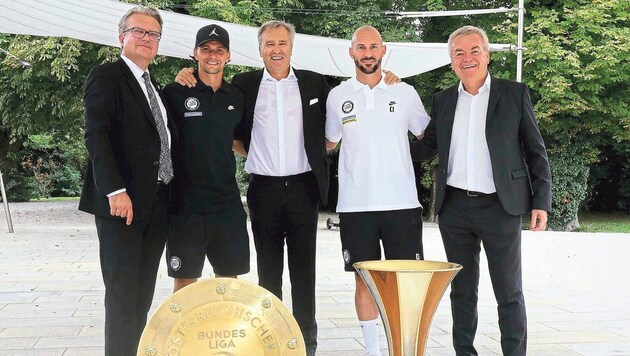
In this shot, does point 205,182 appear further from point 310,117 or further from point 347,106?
point 347,106

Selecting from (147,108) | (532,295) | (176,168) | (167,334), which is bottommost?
(532,295)

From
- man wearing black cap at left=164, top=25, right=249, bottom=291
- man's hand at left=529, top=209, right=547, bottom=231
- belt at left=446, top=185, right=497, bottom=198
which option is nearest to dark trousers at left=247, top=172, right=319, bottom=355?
man wearing black cap at left=164, top=25, right=249, bottom=291

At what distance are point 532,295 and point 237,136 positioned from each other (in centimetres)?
402

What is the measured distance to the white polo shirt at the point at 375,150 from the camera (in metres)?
3.62

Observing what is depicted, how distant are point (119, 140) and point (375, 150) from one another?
1.36 m

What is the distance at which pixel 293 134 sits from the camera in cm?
375

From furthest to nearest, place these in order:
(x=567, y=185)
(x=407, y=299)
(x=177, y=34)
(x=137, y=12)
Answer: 1. (x=567, y=185)
2. (x=177, y=34)
3. (x=137, y=12)
4. (x=407, y=299)

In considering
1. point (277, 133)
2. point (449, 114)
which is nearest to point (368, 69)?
point (449, 114)

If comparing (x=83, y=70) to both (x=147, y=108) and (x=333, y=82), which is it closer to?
(x=333, y=82)

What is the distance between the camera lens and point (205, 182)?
3467 mm

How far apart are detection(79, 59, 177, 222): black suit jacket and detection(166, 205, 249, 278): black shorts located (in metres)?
0.39

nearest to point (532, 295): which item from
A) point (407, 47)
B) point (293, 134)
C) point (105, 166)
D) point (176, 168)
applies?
point (407, 47)

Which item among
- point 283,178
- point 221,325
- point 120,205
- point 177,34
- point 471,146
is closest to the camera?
point 221,325

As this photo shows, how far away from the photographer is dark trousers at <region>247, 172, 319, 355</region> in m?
3.71
